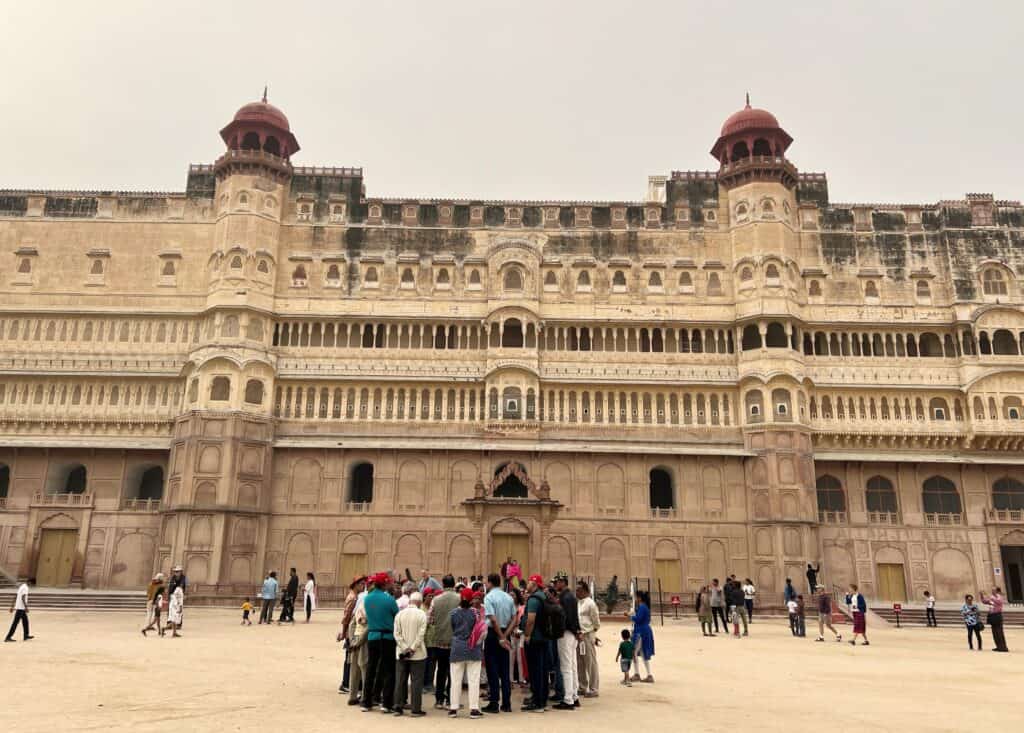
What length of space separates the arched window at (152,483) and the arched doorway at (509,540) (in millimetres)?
17256

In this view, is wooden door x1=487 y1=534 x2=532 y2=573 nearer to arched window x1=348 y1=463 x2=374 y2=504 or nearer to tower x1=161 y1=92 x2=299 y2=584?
arched window x1=348 y1=463 x2=374 y2=504

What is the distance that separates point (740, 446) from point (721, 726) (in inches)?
1152

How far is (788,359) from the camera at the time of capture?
127ft

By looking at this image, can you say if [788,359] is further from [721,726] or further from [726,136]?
[721,726]

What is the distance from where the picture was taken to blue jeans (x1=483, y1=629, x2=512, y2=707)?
11.5m

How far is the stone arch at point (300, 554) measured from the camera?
36688 millimetres

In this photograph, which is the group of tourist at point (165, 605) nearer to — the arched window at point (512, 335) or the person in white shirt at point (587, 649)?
the person in white shirt at point (587, 649)

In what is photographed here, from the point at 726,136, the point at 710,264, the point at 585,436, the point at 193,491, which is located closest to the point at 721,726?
the point at 585,436

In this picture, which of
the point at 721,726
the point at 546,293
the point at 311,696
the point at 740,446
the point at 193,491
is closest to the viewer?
the point at 721,726

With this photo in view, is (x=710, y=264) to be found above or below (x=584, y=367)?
above

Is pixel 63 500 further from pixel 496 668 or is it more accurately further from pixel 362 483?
pixel 496 668

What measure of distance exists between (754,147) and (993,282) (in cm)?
1441

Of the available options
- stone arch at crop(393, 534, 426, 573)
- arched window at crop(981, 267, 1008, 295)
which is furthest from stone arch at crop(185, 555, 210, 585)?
arched window at crop(981, 267, 1008, 295)

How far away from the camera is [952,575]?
37312 mm
